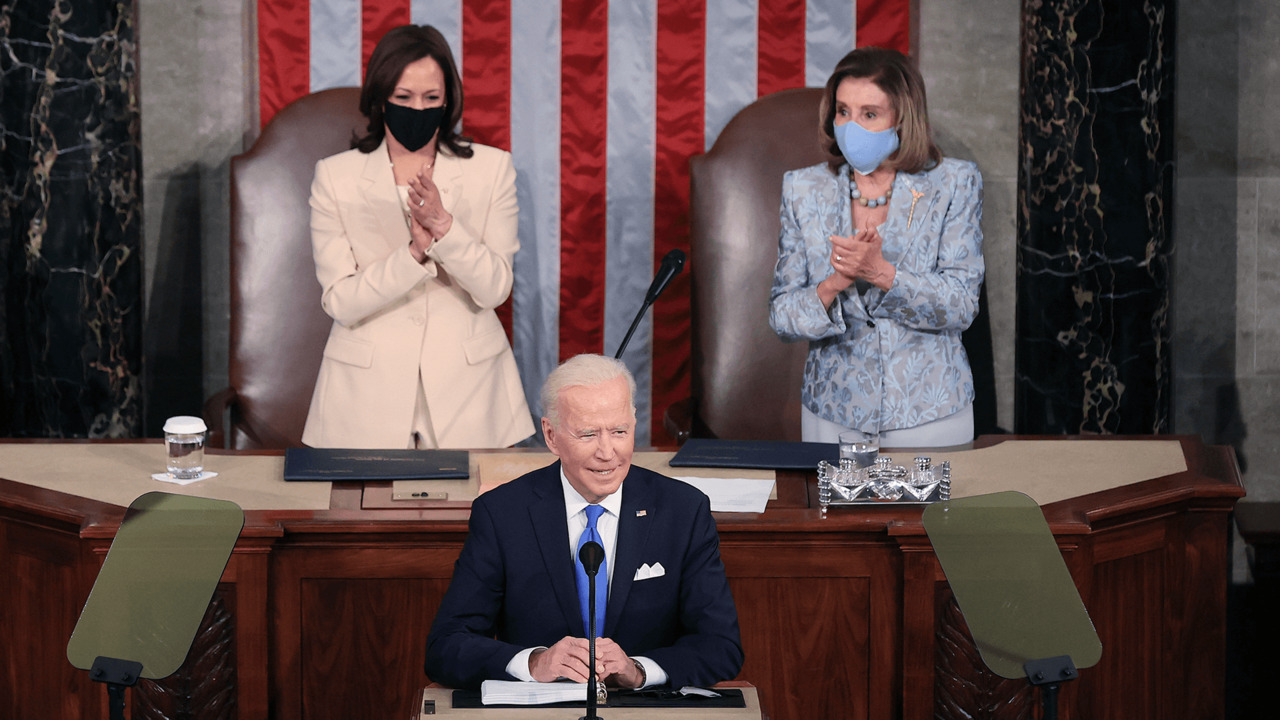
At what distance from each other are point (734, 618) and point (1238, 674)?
2.69 m

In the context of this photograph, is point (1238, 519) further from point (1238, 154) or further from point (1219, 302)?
point (1238, 154)

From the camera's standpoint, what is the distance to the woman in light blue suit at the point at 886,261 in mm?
3357

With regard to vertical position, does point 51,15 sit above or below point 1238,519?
above

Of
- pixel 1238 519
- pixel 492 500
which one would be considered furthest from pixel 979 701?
pixel 1238 519

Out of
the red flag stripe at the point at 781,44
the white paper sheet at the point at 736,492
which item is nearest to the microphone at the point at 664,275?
the white paper sheet at the point at 736,492

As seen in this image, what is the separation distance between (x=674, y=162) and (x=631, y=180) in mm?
159

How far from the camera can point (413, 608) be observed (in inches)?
114

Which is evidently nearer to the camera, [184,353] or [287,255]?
[287,255]

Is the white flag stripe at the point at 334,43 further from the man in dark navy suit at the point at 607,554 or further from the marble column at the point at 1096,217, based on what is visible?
the man in dark navy suit at the point at 607,554

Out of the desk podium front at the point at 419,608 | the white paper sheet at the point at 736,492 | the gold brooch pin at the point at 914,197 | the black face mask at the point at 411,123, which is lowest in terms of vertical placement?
the desk podium front at the point at 419,608

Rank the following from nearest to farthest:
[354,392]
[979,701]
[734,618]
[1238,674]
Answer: [734,618] → [979,701] → [354,392] → [1238,674]

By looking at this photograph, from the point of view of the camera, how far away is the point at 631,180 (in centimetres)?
491

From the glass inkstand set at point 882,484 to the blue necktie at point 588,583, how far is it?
26.9 inches

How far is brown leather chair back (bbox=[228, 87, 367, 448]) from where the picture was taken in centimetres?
457
